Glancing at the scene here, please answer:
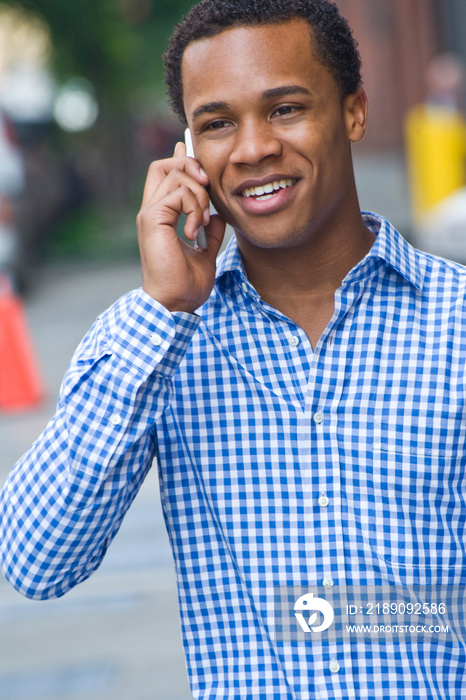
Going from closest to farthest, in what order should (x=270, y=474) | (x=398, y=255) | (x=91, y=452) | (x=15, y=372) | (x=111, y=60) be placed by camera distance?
(x=91, y=452) < (x=270, y=474) < (x=398, y=255) < (x=15, y=372) < (x=111, y=60)

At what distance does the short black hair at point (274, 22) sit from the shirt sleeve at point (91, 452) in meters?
0.55

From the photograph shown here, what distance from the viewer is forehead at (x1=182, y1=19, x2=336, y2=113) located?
2084 millimetres

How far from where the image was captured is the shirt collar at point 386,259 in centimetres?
219

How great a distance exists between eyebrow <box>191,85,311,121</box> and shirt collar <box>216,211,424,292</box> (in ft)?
1.00

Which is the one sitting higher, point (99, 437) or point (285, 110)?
point (285, 110)

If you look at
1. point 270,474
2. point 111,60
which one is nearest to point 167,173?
point 270,474

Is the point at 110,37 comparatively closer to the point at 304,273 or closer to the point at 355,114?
the point at 355,114

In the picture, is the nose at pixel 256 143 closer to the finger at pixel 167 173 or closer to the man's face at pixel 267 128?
the man's face at pixel 267 128

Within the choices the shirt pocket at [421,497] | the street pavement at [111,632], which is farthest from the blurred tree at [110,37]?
the shirt pocket at [421,497]

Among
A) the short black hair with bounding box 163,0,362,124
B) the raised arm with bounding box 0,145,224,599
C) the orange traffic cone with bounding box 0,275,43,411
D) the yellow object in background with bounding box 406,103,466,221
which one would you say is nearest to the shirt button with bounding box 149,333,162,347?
the raised arm with bounding box 0,145,224,599

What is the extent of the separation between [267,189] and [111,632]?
10.5 ft

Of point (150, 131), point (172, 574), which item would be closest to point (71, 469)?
point (172, 574)

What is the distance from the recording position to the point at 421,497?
2.05 meters

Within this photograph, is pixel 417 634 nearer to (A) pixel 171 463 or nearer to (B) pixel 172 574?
(A) pixel 171 463
